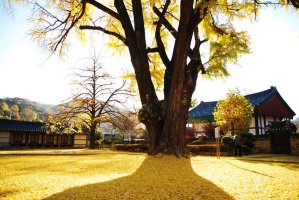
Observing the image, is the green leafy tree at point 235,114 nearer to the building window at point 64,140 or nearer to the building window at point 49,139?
the building window at point 64,140

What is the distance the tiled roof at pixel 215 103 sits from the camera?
2783 centimetres

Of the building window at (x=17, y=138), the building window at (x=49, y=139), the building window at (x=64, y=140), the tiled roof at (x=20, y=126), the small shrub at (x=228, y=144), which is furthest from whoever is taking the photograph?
the building window at (x=64, y=140)

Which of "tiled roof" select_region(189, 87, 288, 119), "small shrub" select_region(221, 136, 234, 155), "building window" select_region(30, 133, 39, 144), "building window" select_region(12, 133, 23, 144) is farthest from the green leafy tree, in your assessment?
"building window" select_region(12, 133, 23, 144)

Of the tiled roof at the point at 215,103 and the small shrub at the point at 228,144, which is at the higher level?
the tiled roof at the point at 215,103

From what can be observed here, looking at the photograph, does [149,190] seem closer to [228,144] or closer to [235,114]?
[228,144]

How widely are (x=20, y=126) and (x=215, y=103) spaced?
25.8 metres

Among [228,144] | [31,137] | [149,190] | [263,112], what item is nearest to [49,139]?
[31,137]

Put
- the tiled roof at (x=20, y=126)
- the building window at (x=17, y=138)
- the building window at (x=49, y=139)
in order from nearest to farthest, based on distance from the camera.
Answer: the tiled roof at (x=20, y=126), the building window at (x=17, y=138), the building window at (x=49, y=139)

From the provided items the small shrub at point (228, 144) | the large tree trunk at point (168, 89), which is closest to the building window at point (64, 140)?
the small shrub at point (228, 144)

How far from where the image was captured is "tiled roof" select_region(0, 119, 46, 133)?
2897 centimetres

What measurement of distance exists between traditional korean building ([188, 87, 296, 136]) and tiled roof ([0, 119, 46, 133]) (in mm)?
19486

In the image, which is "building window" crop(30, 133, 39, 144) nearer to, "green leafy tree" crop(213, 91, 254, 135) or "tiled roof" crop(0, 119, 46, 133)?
"tiled roof" crop(0, 119, 46, 133)

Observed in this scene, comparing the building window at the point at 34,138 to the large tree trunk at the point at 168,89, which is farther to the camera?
the building window at the point at 34,138

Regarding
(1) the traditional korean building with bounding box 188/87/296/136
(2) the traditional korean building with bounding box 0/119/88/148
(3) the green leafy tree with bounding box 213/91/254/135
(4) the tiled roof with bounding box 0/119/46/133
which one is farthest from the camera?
(2) the traditional korean building with bounding box 0/119/88/148
